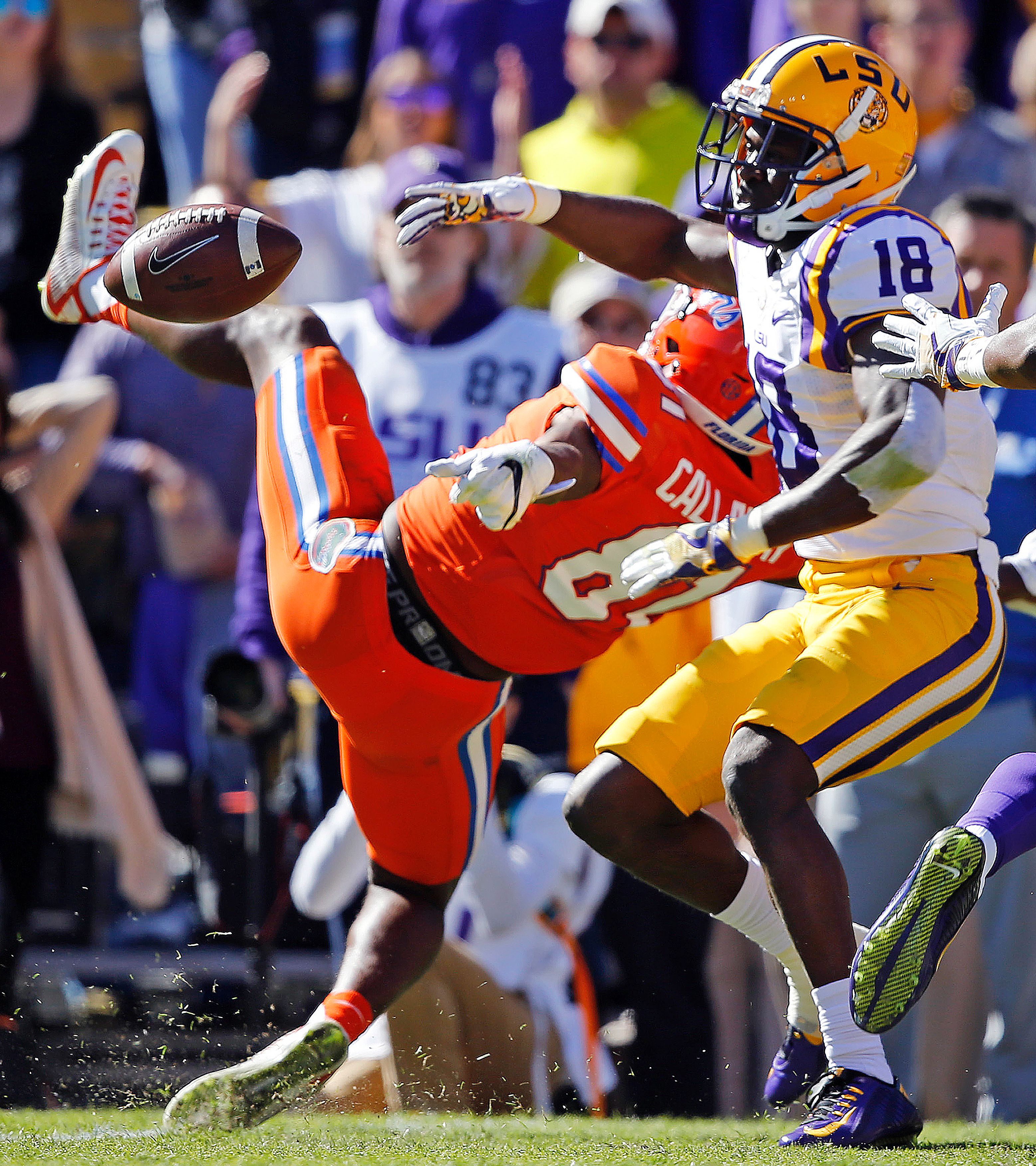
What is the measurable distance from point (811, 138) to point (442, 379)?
73.7 inches

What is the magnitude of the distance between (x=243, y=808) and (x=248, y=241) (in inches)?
84.4

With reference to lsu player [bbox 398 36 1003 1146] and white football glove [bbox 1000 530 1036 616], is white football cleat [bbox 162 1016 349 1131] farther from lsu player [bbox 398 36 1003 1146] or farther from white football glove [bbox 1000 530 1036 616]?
white football glove [bbox 1000 530 1036 616]

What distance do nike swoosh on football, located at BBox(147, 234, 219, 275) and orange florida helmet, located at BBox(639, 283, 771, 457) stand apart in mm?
992

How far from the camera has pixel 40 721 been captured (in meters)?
4.94

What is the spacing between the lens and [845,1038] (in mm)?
3150

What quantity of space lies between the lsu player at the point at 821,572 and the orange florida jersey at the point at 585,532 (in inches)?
7.3

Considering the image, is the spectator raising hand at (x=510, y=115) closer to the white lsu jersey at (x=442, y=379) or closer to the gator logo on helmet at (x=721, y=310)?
the white lsu jersey at (x=442, y=379)

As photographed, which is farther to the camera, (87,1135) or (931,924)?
(87,1135)

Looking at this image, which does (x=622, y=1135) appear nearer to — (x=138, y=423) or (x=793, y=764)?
(x=793, y=764)

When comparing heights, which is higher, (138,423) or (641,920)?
(138,423)

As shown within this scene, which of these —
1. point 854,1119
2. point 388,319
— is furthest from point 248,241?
point 854,1119

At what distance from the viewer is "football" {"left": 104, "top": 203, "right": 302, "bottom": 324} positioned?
3.73m

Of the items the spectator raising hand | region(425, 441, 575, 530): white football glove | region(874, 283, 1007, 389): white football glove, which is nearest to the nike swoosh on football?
region(425, 441, 575, 530): white football glove

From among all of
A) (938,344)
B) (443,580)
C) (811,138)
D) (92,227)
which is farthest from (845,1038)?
(92,227)
